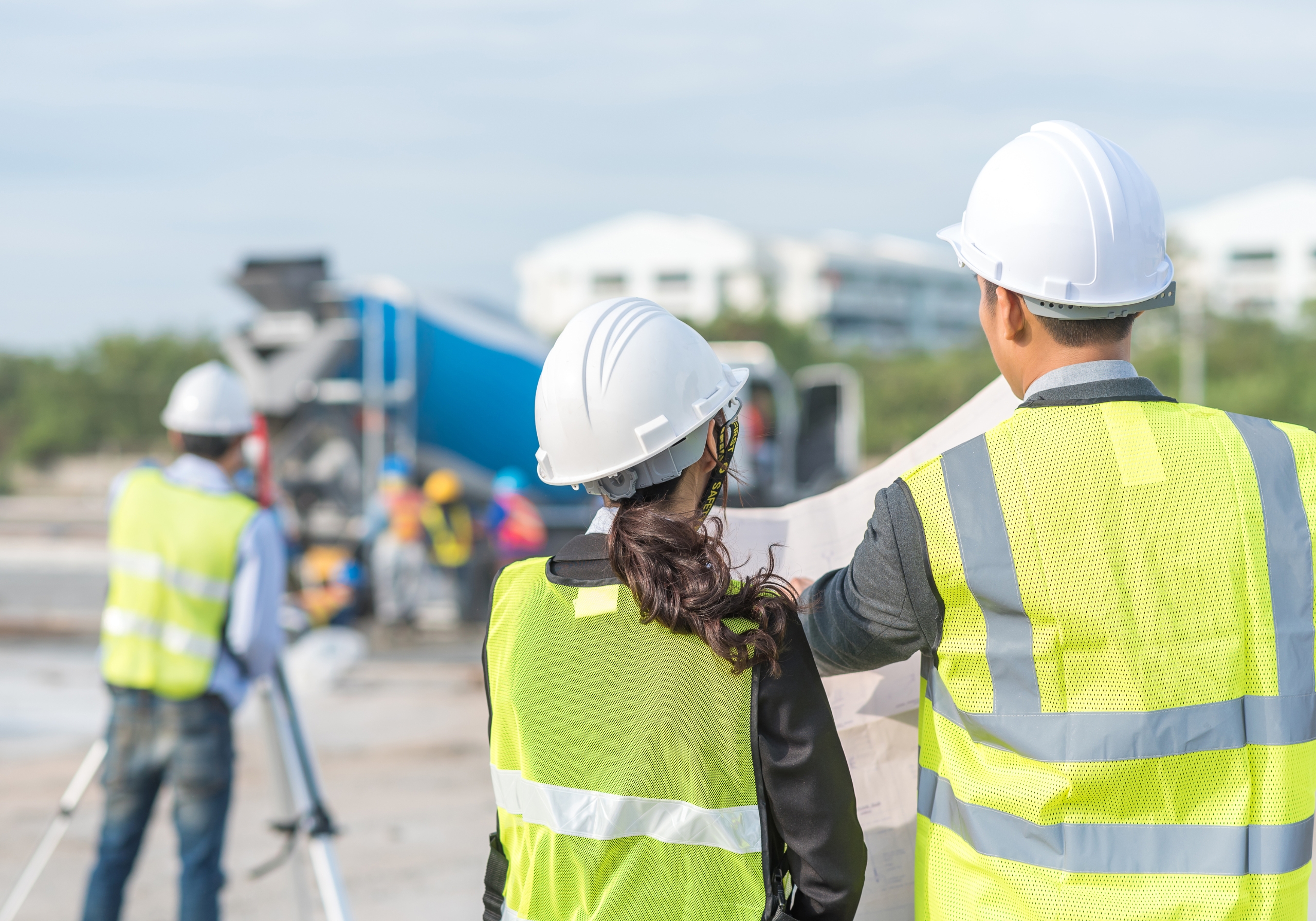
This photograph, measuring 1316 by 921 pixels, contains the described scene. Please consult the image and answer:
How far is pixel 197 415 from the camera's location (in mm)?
3758

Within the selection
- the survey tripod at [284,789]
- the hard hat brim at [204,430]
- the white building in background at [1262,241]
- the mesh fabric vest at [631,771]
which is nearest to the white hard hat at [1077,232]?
the mesh fabric vest at [631,771]

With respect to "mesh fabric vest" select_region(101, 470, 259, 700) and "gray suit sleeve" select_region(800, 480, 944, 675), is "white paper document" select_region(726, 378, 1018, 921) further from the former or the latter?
"mesh fabric vest" select_region(101, 470, 259, 700)

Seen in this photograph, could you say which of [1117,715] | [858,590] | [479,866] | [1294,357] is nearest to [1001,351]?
[858,590]

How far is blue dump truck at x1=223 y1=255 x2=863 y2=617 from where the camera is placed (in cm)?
1138

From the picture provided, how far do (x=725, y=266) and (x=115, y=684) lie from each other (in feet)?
253

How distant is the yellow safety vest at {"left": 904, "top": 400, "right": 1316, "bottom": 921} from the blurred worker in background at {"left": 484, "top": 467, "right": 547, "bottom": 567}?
937 centimetres

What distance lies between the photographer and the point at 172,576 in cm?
356

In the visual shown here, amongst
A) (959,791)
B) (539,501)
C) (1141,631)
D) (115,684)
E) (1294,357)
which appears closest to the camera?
(1141,631)

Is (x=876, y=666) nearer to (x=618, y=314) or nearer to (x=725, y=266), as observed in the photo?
(x=618, y=314)

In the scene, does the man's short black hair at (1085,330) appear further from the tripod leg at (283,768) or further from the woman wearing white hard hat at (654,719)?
the tripod leg at (283,768)

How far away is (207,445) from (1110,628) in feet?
10.3

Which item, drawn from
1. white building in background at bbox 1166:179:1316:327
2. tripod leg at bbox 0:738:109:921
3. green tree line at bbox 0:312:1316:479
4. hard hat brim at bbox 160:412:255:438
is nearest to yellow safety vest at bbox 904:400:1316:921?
hard hat brim at bbox 160:412:255:438

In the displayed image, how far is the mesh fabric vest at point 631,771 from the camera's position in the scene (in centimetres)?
158

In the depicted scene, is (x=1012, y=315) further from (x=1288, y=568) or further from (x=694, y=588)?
(x=694, y=588)
